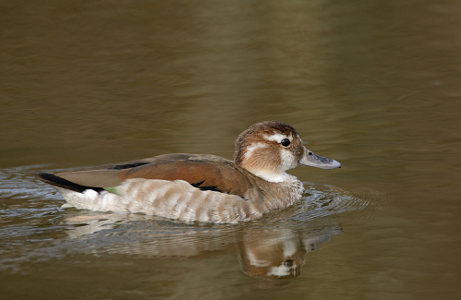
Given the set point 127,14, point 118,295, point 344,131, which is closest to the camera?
point 118,295

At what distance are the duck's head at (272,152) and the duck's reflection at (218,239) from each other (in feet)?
→ 3.93

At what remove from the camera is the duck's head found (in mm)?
9969

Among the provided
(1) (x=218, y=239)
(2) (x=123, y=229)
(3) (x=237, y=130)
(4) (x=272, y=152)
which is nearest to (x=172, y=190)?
(2) (x=123, y=229)

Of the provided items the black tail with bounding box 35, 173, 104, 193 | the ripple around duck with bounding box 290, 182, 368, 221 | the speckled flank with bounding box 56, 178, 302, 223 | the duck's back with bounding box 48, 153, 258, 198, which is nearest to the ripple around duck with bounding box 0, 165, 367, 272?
the ripple around duck with bounding box 290, 182, 368, 221

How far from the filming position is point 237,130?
41.4 ft

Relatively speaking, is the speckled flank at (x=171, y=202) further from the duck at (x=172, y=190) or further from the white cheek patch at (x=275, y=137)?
the white cheek patch at (x=275, y=137)

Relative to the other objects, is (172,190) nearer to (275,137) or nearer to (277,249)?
(275,137)

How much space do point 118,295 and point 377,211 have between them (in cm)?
354

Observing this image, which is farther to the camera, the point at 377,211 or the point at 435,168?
the point at 435,168

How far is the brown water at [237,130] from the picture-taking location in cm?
730

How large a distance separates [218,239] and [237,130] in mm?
4376

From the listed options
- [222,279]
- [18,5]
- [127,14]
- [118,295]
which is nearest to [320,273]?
[222,279]

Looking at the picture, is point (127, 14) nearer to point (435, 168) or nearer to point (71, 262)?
point (435, 168)

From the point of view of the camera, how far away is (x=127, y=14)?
2053cm
